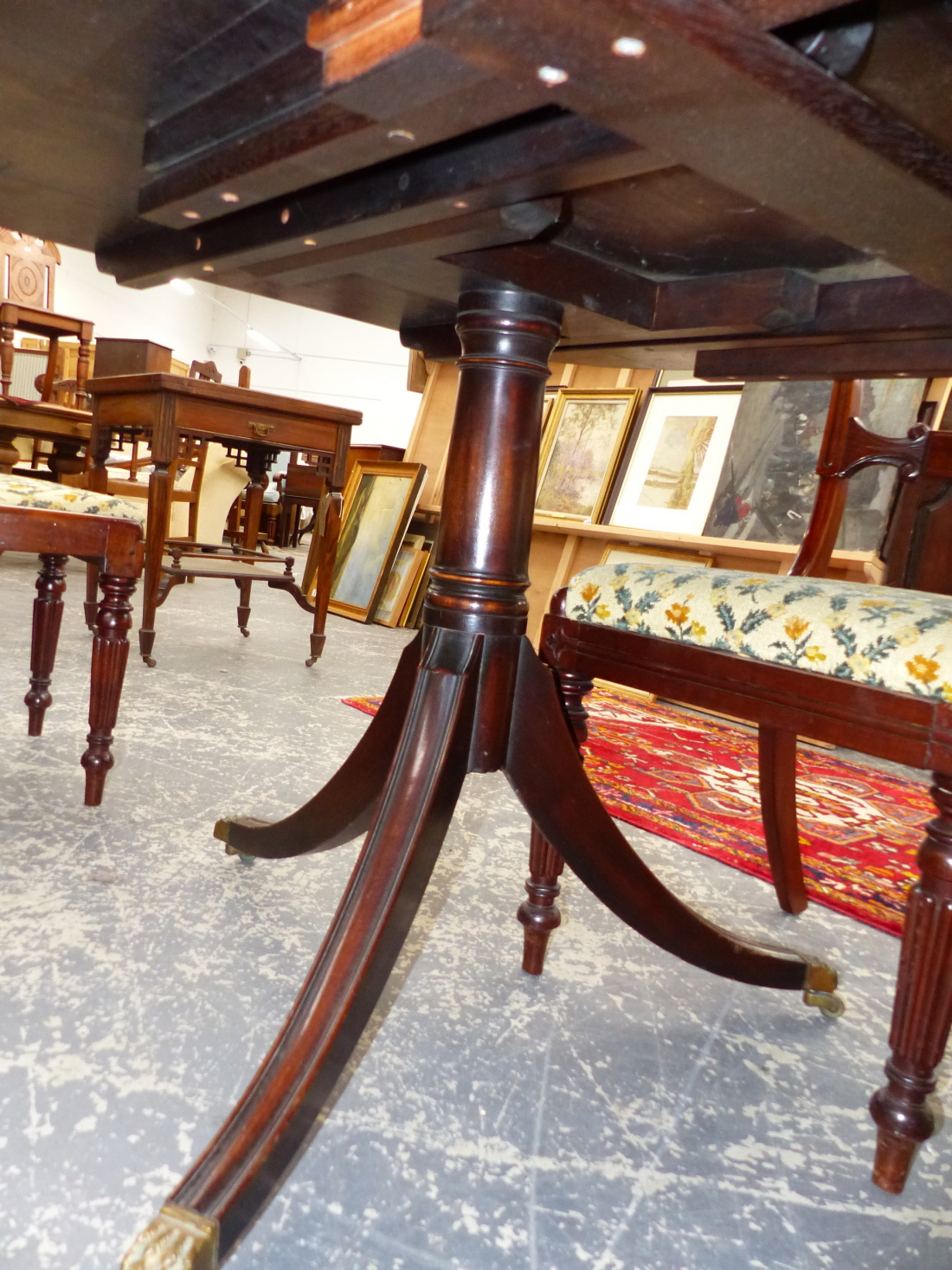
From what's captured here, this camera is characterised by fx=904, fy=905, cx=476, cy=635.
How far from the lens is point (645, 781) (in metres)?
2.06

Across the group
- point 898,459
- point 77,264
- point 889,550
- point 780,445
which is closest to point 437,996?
point 898,459

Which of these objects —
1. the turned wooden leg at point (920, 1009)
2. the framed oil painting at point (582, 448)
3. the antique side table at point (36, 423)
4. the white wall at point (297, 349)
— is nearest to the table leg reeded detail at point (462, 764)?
the turned wooden leg at point (920, 1009)

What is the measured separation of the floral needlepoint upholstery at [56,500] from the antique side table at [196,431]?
3.68 feet

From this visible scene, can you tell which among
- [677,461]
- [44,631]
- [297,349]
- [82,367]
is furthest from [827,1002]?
[297,349]

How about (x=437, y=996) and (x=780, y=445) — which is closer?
(x=437, y=996)

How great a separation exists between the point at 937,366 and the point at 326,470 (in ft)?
7.63

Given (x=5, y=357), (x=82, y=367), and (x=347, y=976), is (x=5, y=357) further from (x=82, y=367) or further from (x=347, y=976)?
(x=347, y=976)

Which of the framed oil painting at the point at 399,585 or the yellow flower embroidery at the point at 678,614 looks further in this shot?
the framed oil painting at the point at 399,585

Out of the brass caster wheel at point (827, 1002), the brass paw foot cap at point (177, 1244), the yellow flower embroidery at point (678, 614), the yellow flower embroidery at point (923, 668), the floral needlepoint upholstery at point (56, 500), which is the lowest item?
the brass caster wheel at point (827, 1002)

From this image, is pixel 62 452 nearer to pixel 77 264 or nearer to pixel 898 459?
pixel 898 459

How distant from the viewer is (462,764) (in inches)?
32.7

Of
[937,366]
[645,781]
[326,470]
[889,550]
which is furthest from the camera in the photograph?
[326,470]

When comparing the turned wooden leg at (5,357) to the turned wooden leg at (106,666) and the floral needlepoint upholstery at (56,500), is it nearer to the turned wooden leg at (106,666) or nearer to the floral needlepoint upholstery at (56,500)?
the floral needlepoint upholstery at (56,500)

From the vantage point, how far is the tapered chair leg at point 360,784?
927 millimetres
